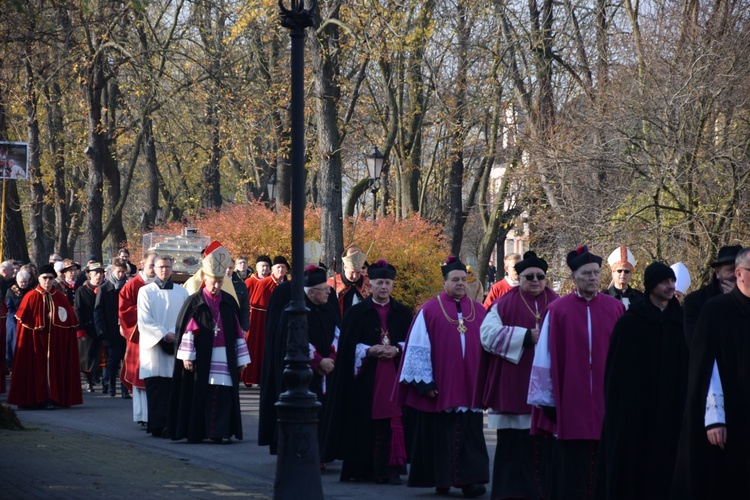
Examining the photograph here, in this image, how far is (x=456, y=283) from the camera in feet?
36.0

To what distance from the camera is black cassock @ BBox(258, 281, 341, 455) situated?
12.4 meters

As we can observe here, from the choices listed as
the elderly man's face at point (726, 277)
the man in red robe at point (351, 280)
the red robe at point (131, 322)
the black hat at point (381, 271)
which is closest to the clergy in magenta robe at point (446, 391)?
the black hat at point (381, 271)

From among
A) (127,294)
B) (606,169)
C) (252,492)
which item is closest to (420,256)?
(606,169)

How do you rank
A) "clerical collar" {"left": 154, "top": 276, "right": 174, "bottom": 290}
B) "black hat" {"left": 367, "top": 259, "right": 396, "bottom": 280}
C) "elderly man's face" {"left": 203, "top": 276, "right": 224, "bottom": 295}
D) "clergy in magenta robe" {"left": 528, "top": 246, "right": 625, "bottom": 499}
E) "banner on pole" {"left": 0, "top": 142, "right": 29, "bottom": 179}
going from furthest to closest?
"banner on pole" {"left": 0, "top": 142, "right": 29, "bottom": 179}, "clerical collar" {"left": 154, "top": 276, "right": 174, "bottom": 290}, "elderly man's face" {"left": 203, "top": 276, "right": 224, "bottom": 295}, "black hat" {"left": 367, "top": 259, "right": 396, "bottom": 280}, "clergy in magenta robe" {"left": 528, "top": 246, "right": 625, "bottom": 499}

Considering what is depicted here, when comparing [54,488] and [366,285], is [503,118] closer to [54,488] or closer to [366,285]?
[366,285]

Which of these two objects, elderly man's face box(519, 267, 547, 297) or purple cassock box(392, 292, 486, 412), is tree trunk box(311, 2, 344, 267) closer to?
purple cassock box(392, 292, 486, 412)

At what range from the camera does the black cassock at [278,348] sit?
12.4 m

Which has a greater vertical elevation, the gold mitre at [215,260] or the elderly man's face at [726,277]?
the gold mitre at [215,260]

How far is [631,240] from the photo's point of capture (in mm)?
19328

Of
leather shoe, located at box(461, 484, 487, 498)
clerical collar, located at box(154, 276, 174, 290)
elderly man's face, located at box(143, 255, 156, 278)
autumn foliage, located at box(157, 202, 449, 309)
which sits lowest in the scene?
leather shoe, located at box(461, 484, 487, 498)

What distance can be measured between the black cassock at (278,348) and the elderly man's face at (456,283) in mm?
1738

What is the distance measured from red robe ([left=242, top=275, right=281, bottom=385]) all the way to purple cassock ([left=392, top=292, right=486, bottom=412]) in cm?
988

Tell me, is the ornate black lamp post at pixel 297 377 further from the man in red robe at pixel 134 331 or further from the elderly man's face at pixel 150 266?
the elderly man's face at pixel 150 266

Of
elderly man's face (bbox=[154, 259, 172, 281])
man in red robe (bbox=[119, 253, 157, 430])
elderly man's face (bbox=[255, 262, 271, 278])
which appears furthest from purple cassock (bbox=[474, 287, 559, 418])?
elderly man's face (bbox=[255, 262, 271, 278])
